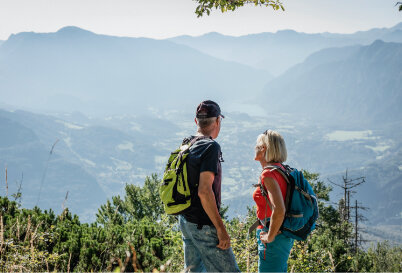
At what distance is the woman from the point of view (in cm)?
287

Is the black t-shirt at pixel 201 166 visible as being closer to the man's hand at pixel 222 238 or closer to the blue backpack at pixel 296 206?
the man's hand at pixel 222 238

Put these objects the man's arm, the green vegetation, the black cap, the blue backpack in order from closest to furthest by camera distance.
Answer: the man's arm < the blue backpack < the black cap < the green vegetation

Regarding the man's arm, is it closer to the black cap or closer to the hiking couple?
the hiking couple

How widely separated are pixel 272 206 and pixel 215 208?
52cm

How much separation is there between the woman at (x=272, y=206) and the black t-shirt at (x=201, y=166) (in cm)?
43

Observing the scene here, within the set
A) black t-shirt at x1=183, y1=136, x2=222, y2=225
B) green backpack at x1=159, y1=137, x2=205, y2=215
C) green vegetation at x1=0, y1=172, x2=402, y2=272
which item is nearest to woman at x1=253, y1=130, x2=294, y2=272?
green vegetation at x1=0, y1=172, x2=402, y2=272

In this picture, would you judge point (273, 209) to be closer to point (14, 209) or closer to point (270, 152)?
point (270, 152)

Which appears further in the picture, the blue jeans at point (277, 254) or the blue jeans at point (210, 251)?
the blue jeans at point (277, 254)

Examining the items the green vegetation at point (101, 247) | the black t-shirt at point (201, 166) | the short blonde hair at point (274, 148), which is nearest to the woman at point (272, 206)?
the short blonde hair at point (274, 148)

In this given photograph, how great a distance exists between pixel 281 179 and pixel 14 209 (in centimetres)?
637

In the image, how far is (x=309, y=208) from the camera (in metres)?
3.01

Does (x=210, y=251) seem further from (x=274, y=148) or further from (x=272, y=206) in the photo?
(x=274, y=148)

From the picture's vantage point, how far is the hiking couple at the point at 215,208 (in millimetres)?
2760

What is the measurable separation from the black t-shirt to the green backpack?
0.04 meters
